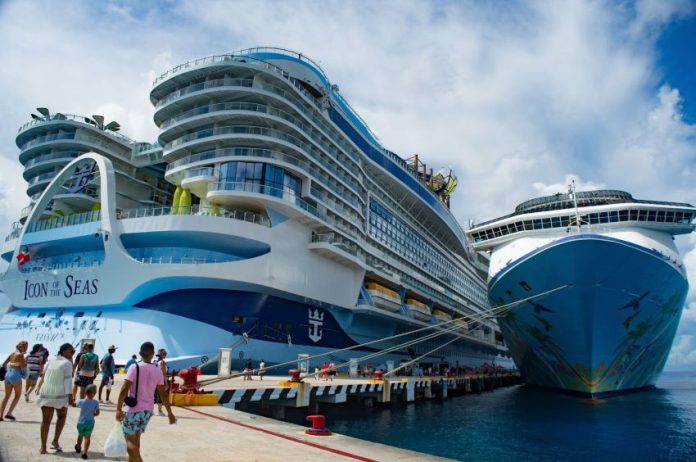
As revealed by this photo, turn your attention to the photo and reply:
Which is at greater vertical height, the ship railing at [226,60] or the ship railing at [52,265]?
the ship railing at [226,60]

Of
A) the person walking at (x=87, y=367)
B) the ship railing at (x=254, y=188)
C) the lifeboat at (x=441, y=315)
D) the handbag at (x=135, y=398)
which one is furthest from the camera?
the lifeboat at (x=441, y=315)

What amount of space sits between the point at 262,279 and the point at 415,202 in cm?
2695

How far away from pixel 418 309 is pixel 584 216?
1619 centimetres

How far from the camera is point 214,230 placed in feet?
77.4

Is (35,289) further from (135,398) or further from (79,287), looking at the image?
(135,398)

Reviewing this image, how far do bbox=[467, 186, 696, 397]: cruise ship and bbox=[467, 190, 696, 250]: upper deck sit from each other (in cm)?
6

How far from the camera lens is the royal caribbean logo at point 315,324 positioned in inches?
1118

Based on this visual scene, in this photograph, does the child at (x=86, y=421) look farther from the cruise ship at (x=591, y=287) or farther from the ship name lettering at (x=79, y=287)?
the cruise ship at (x=591, y=287)

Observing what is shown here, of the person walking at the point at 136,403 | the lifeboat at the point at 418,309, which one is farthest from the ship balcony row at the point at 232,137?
the person walking at the point at 136,403

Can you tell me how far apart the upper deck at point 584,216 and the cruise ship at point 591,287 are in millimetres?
60

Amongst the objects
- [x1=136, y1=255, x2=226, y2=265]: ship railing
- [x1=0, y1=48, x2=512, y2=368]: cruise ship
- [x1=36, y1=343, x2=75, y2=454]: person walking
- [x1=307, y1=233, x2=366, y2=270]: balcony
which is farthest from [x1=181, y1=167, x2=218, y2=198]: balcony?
[x1=36, y1=343, x2=75, y2=454]: person walking

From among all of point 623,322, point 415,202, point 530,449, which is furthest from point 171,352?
point 415,202

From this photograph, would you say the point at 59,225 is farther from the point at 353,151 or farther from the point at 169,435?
the point at 169,435

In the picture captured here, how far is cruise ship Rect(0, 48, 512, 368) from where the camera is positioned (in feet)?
76.7
